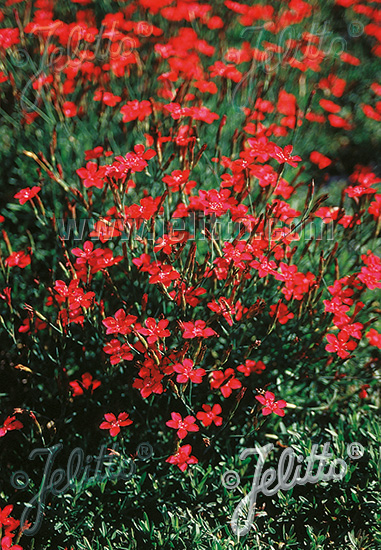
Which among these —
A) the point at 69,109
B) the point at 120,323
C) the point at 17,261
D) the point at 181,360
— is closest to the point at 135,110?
the point at 69,109

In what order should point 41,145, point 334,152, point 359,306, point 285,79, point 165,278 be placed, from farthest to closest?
point 334,152 → point 285,79 → point 41,145 → point 359,306 → point 165,278

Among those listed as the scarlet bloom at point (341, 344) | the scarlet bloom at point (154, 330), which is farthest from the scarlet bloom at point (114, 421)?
the scarlet bloom at point (341, 344)

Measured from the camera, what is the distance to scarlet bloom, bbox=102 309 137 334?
1888 millimetres

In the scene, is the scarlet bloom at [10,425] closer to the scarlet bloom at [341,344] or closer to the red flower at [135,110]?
the scarlet bloom at [341,344]

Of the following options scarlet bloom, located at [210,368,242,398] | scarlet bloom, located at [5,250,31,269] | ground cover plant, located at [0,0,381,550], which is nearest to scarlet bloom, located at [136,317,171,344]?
ground cover plant, located at [0,0,381,550]

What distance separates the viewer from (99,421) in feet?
7.48

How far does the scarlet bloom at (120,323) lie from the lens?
1.89 m

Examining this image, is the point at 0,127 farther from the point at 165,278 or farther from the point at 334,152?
the point at 334,152

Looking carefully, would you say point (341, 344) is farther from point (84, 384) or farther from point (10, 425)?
point (10, 425)

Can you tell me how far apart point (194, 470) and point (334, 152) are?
381 cm

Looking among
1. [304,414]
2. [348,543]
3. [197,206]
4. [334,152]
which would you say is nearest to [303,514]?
[348,543]

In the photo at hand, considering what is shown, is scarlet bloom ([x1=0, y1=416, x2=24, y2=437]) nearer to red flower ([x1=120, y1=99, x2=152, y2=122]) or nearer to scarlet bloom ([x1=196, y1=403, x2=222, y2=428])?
scarlet bloom ([x1=196, y1=403, x2=222, y2=428])

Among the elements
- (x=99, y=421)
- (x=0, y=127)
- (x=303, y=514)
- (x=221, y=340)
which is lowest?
(x=303, y=514)

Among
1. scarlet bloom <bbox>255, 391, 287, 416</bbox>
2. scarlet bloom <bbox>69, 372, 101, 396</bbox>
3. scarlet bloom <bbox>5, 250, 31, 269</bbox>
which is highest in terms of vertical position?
scarlet bloom <bbox>5, 250, 31, 269</bbox>
